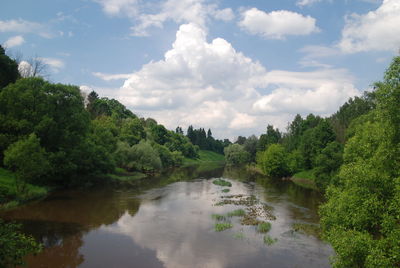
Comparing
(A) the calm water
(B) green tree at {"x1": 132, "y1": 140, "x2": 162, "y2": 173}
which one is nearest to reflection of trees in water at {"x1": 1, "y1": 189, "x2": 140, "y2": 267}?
(A) the calm water

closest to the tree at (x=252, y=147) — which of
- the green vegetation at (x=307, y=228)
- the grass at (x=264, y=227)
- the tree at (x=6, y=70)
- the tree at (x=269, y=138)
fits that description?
the tree at (x=269, y=138)

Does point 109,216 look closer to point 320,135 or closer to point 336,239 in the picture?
point 336,239

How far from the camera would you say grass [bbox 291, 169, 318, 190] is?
235 feet

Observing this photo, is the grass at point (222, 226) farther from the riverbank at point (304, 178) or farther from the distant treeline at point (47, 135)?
the riverbank at point (304, 178)

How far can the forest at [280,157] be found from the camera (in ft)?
51.8

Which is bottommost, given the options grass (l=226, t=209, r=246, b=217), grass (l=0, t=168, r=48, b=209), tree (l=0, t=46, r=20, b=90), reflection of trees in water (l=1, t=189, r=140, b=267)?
reflection of trees in water (l=1, t=189, r=140, b=267)

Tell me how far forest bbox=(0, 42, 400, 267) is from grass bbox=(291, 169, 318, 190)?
55 cm

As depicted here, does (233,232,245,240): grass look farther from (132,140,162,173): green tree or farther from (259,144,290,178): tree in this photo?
(259,144,290,178): tree

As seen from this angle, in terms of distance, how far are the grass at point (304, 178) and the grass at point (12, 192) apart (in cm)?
5434

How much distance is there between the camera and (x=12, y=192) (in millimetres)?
39281

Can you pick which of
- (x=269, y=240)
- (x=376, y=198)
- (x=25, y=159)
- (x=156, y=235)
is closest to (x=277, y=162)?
(x=269, y=240)

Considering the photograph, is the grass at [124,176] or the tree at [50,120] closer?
the tree at [50,120]

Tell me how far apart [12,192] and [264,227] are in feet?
103

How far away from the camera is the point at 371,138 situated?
21266mm
